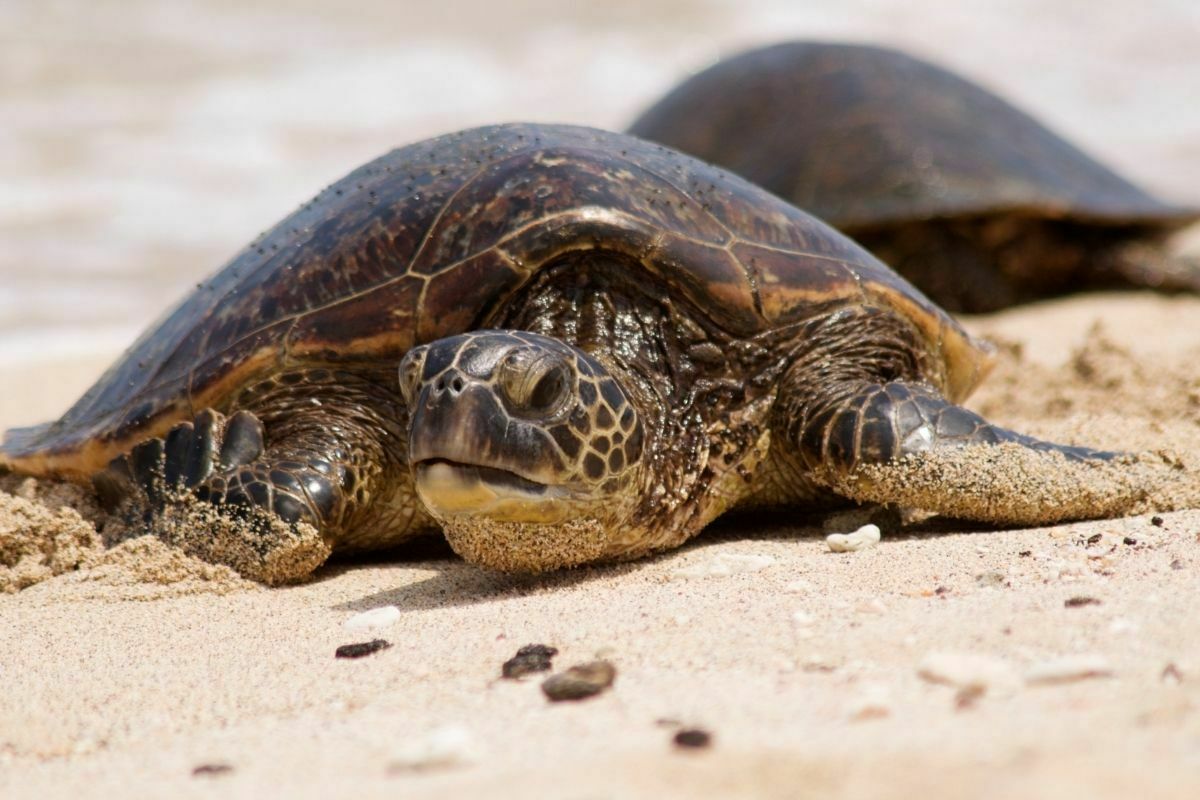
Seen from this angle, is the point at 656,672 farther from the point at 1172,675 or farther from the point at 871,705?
the point at 1172,675

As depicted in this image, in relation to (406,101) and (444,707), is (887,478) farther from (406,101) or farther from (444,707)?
(406,101)

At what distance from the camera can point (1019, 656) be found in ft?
6.99

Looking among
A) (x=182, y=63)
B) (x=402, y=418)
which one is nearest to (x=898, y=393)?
(x=402, y=418)

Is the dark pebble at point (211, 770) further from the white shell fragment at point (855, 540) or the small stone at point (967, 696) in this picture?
the white shell fragment at point (855, 540)

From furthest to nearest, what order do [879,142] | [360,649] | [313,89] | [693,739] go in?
[313,89] → [879,142] → [360,649] → [693,739]

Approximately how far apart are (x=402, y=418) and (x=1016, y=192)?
610 centimetres

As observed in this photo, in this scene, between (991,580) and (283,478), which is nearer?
(991,580)

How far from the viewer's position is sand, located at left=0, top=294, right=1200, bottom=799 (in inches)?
68.0

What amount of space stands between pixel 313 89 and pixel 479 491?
58.7 ft

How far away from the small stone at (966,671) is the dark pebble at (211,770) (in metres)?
1.15

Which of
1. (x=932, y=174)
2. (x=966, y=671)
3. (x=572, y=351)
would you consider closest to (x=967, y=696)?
(x=966, y=671)

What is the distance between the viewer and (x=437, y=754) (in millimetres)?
1896

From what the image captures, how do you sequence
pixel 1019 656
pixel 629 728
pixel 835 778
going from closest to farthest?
pixel 835 778 < pixel 629 728 < pixel 1019 656

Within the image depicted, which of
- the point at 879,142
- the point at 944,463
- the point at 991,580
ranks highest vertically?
the point at 879,142
